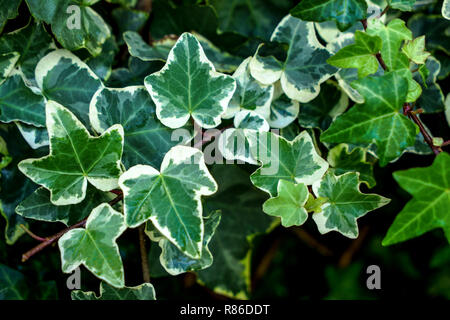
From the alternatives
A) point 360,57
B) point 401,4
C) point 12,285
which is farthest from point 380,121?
point 12,285

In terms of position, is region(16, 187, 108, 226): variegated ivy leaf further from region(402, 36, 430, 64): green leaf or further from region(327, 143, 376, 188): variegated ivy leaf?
region(402, 36, 430, 64): green leaf

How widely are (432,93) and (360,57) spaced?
32 centimetres

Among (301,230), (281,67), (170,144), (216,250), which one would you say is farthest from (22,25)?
(301,230)

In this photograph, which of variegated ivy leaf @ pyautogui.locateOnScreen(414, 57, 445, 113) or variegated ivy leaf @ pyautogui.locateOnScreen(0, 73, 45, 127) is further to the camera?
variegated ivy leaf @ pyautogui.locateOnScreen(414, 57, 445, 113)

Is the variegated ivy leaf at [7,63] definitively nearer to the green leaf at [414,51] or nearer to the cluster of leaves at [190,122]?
the cluster of leaves at [190,122]

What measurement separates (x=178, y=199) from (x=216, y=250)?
14.7 inches

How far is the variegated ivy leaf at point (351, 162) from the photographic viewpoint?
87 cm

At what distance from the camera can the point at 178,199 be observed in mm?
713

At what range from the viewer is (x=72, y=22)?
2.75 ft

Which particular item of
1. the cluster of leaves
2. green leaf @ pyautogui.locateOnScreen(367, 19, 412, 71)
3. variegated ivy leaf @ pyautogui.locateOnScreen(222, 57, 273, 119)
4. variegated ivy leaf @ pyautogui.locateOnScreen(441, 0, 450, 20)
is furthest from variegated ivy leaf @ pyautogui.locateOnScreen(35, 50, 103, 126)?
variegated ivy leaf @ pyautogui.locateOnScreen(441, 0, 450, 20)

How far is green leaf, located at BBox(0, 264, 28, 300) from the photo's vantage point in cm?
96

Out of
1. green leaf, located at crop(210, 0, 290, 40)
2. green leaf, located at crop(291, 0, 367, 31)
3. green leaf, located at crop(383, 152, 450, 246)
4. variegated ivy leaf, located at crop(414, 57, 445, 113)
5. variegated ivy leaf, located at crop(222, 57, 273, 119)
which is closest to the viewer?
green leaf, located at crop(383, 152, 450, 246)

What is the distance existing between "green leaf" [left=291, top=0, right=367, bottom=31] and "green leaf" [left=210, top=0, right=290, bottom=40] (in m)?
0.34

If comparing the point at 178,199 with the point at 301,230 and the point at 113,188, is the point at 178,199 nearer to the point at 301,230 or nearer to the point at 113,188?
the point at 113,188
